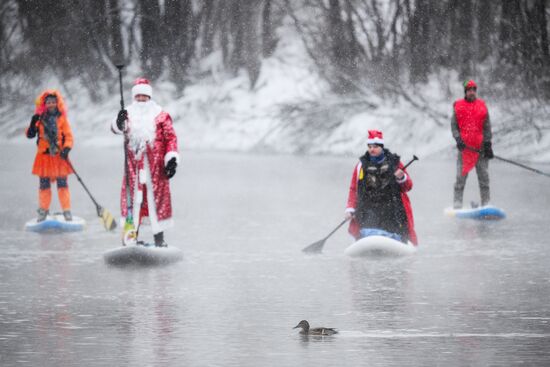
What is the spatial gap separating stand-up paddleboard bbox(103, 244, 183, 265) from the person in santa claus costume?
10.3 inches

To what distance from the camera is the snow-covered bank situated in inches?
1192

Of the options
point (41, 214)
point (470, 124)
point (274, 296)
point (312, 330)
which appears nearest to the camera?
point (312, 330)

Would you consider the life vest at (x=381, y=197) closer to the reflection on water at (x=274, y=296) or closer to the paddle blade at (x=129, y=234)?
the reflection on water at (x=274, y=296)

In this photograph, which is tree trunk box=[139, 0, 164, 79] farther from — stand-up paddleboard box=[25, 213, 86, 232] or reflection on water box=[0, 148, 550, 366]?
stand-up paddleboard box=[25, 213, 86, 232]

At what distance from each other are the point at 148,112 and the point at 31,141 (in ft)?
95.2

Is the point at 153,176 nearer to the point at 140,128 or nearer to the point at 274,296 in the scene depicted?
the point at 140,128

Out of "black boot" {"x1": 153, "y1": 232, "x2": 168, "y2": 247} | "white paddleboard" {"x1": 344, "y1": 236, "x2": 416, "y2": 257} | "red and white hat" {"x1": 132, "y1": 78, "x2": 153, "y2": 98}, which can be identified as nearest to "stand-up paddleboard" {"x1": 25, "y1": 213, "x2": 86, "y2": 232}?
"black boot" {"x1": 153, "y1": 232, "x2": 168, "y2": 247}

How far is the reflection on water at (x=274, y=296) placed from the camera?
28.2 ft

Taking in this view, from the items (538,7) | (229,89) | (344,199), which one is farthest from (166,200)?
(229,89)

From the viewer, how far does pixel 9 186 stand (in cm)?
2375

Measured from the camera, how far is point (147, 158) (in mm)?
13281

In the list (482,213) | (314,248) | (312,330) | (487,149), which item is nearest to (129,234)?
(314,248)

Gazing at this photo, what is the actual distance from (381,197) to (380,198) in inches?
0.6

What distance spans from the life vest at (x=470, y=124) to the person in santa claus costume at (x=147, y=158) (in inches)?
230
